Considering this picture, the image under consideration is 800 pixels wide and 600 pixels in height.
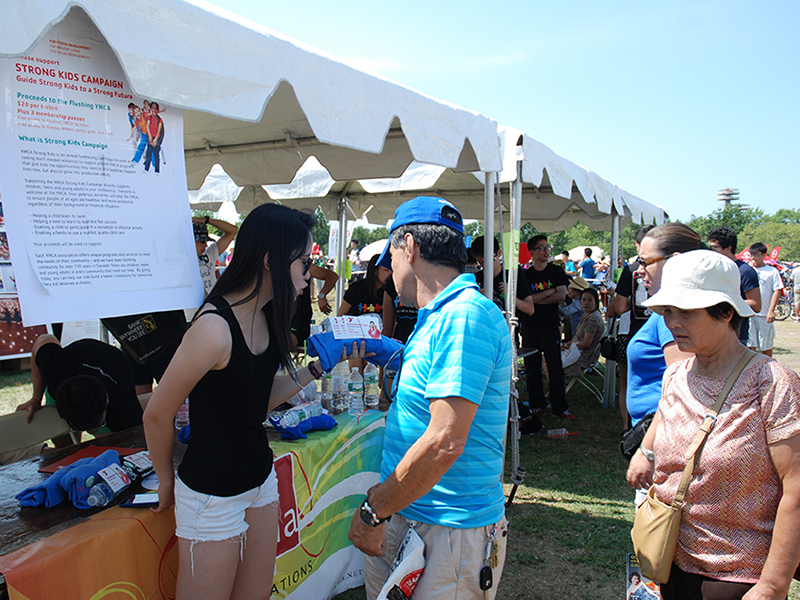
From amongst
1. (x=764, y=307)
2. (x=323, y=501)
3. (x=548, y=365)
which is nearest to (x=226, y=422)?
(x=323, y=501)

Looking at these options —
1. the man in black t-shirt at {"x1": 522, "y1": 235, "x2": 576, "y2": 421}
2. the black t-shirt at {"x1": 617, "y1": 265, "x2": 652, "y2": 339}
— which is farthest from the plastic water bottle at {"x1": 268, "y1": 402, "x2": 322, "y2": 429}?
the man in black t-shirt at {"x1": 522, "y1": 235, "x2": 576, "y2": 421}

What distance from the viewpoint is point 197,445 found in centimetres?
150

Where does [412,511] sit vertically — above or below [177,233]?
below

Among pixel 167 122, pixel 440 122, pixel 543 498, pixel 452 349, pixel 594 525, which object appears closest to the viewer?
pixel 452 349

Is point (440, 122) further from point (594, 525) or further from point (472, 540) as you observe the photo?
point (594, 525)

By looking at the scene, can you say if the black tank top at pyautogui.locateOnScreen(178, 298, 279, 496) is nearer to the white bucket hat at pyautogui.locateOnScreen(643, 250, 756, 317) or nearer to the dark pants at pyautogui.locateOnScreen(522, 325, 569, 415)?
the white bucket hat at pyautogui.locateOnScreen(643, 250, 756, 317)

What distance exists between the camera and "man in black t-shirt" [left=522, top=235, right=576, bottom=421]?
18.7ft

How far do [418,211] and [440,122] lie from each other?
5.99 feet

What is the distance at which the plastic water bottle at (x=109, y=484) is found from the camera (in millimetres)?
1746

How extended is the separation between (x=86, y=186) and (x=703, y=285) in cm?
189

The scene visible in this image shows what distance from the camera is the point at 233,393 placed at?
4.87 feet

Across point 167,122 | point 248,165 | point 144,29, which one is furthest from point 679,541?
point 248,165

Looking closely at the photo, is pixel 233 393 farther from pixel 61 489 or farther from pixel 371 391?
pixel 371 391

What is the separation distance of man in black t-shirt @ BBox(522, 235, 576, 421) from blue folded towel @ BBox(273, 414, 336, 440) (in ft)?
11.7
